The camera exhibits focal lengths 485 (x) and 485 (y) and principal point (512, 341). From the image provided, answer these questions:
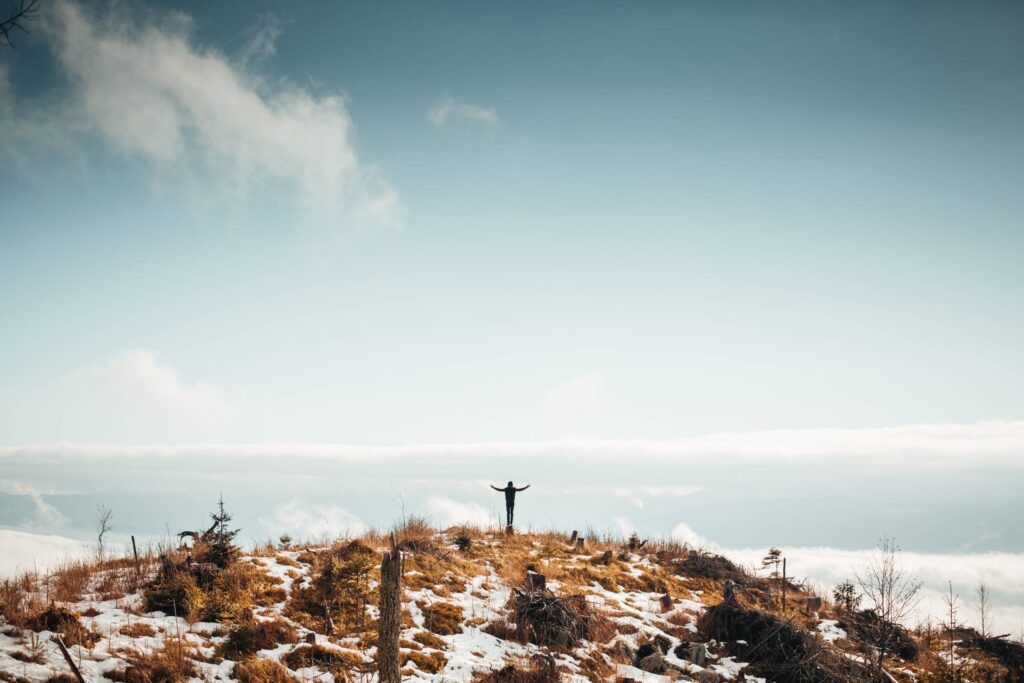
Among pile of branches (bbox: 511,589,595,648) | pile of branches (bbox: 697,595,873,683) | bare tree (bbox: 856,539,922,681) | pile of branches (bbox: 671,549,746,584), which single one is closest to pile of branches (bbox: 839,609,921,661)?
bare tree (bbox: 856,539,922,681)

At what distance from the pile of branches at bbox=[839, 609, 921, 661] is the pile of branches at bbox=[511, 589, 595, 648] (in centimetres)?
768

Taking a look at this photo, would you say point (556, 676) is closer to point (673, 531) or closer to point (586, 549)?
point (586, 549)

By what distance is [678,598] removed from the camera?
16016 millimetres

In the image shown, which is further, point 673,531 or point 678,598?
point 673,531

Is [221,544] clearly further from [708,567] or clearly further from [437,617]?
[708,567]

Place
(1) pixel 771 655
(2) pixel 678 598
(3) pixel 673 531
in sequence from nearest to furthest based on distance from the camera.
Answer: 1. (1) pixel 771 655
2. (2) pixel 678 598
3. (3) pixel 673 531

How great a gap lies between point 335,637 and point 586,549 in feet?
39.5

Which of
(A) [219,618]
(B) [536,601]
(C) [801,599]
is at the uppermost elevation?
(A) [219,618]

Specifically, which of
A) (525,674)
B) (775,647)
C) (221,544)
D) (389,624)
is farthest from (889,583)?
(221,544)

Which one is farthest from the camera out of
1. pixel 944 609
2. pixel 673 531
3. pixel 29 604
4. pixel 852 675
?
pixel 673 531

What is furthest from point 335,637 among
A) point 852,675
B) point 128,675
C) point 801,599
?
point 801,599

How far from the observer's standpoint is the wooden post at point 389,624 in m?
6.59

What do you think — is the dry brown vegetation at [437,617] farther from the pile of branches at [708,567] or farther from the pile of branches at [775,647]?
the pile of branches at [708,567]

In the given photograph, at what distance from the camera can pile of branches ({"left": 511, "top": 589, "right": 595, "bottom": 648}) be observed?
11484 millimetres
